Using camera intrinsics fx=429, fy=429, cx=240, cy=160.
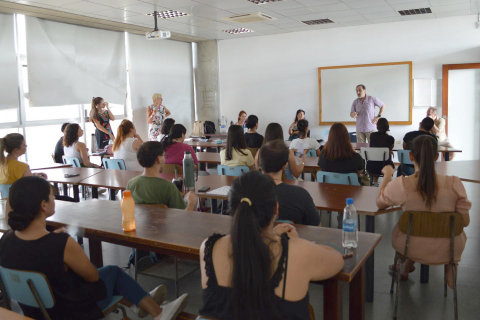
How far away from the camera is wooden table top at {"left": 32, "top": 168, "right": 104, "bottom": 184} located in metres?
4.44

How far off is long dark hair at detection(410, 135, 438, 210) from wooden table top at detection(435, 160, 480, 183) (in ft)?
4.06

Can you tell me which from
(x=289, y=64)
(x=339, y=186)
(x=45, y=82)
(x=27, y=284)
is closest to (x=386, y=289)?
(x=339, y=186)

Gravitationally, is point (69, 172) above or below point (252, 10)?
below

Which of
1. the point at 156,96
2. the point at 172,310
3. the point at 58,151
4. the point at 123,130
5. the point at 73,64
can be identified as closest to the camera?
the point at 172,310

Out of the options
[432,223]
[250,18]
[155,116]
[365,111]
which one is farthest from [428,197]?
[155,116]

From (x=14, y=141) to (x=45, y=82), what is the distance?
13.0ft

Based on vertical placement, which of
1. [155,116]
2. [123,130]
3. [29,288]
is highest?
[155,116]

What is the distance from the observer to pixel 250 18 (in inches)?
304

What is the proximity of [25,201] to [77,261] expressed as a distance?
0.35 m

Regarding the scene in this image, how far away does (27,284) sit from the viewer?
1.83 metres

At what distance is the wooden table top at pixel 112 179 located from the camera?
4090 millimetres

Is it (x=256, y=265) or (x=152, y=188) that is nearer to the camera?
(x=256, y=265)

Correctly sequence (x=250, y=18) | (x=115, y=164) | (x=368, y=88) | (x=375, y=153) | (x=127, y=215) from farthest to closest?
(x=368, y=88) < (x=250, y=18) < (x=375, y=153) < (x=115, y=164) < (x=127, y=215)

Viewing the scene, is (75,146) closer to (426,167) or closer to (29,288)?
(29,288)
